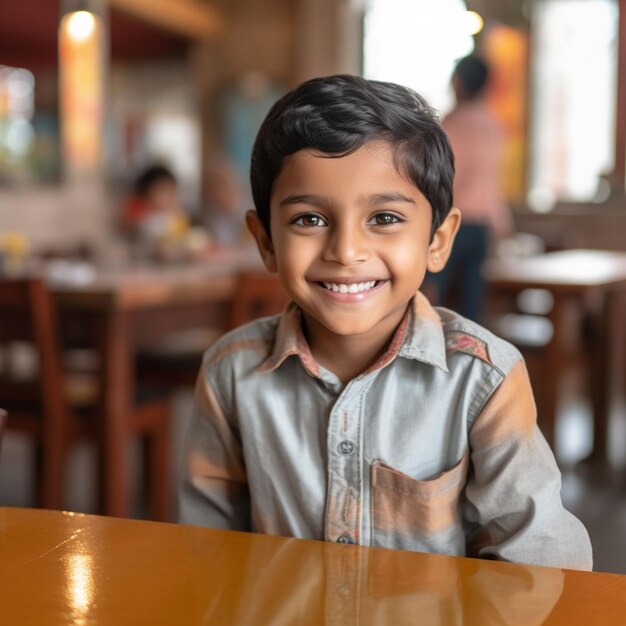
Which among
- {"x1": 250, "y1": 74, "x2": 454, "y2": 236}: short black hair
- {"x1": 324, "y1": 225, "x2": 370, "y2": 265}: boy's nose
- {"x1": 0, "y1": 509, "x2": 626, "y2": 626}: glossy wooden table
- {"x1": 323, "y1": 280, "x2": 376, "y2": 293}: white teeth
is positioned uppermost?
{"x1": 250, "y1": 74, "x2": 454, "y2": 236}: short black hair

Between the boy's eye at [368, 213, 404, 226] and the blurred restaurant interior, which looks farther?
the blurred restaurant interior

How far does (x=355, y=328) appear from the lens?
0.80m

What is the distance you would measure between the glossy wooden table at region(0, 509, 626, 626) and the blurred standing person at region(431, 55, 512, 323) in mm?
2728

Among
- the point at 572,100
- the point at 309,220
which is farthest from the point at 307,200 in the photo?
the point at 572,100

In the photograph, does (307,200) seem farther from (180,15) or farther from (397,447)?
(180,15)

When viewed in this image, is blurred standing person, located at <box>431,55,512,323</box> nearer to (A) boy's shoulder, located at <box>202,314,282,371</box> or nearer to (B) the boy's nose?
(A) boy's shoulder, located at <box>202,314,282,371</box>

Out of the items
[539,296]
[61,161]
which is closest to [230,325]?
[539,296]

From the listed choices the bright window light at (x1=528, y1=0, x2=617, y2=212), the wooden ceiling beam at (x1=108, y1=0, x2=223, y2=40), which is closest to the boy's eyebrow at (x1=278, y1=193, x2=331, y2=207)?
the bright window light at (x1=528, y1=0, x2=617, y2=212)

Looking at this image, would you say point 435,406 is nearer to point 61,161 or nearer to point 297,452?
point 297,452

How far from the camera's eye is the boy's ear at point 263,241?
2.97 ft

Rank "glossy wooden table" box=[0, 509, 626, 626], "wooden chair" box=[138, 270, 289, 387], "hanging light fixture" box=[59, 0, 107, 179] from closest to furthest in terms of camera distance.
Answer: "glossy wooden table" box=[0, 509, 626, 626]
"wooden chair" box=[138, 270, 289, 387]
"hanging light fixture" box=[59, 0, 107, 179]

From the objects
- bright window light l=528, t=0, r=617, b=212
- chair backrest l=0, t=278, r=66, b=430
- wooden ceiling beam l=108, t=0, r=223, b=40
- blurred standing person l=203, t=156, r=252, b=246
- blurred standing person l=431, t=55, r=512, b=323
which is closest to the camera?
chair backrest l=0, t=278, r=66, b=430

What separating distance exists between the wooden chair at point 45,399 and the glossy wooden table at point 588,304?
1351 mm

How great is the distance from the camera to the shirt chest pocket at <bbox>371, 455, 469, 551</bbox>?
2.71ft
